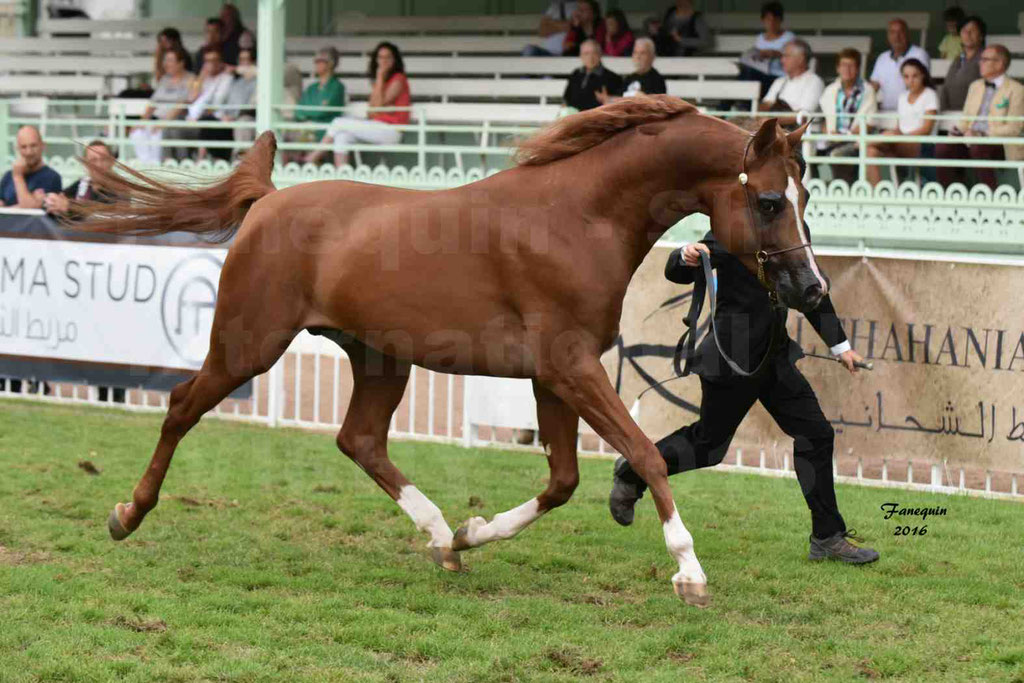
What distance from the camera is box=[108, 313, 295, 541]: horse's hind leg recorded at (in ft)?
19.4

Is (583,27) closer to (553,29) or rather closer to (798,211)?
(553,29)

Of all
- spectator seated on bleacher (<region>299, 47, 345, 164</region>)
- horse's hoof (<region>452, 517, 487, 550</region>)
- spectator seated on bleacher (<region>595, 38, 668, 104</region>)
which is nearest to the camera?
horse's hoof (<region>452, 517, 487, 550</region>)

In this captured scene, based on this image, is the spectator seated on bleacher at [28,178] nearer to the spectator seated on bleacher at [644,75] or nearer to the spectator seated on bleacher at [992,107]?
the spectator seated on bleacher at [644,75]

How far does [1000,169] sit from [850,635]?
9076mm

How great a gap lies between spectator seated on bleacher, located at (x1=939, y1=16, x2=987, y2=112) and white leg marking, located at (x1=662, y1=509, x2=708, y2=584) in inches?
347

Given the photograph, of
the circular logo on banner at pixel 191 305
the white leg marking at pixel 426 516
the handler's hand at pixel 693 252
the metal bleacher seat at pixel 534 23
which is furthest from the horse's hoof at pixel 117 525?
the metal bleacher seat at pixel 534 23

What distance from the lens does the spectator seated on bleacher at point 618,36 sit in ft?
48.5

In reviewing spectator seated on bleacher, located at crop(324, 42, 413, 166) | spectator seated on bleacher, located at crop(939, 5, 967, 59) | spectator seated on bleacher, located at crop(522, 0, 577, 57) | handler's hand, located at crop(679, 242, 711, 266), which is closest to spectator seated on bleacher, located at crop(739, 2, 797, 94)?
spectator seated on bleacher, located at crop(939, 5, 967, 59)

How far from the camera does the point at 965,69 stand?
12.3m

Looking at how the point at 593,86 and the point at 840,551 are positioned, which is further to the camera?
the point at 593,86

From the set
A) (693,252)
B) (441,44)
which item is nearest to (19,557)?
(693,252)

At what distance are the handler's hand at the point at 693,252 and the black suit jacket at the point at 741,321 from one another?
40 mm

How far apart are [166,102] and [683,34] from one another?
20.7 ft

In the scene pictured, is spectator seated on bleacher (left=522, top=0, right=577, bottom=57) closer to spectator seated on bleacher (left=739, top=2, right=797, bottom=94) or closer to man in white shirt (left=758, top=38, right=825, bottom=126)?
spectator seated on bleacher (left=739, top=2, right=797, bottom=94)
